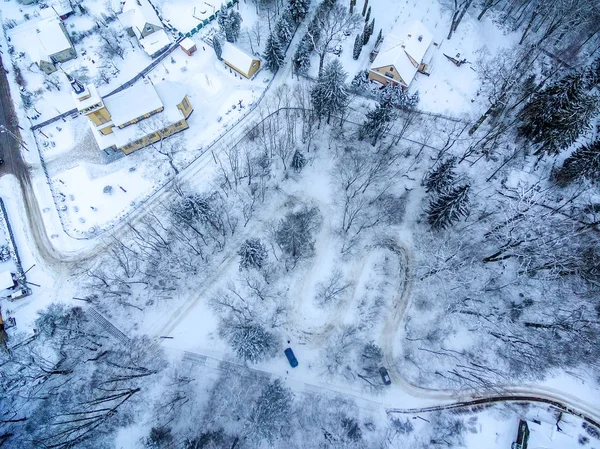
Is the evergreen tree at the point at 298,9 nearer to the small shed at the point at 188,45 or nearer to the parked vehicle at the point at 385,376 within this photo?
the small shed at the point at 188,45

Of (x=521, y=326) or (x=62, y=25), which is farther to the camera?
(x=62, y=25)

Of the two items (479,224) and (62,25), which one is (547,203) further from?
(62,25)

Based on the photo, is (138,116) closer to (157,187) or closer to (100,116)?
(100,116)

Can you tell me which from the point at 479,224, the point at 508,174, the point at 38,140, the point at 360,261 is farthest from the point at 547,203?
the point at 38,140

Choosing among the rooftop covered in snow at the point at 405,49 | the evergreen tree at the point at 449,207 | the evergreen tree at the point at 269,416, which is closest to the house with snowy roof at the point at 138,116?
the rooftop covered in snow at the point at 405,49

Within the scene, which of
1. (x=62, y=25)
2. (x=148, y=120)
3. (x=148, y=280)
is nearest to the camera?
(x=148, y=280)

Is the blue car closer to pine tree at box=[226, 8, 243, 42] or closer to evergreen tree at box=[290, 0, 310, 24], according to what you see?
pine tree at box=[226, 8, 243, 42]

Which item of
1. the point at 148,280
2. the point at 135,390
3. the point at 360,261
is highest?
the point at 360,261
